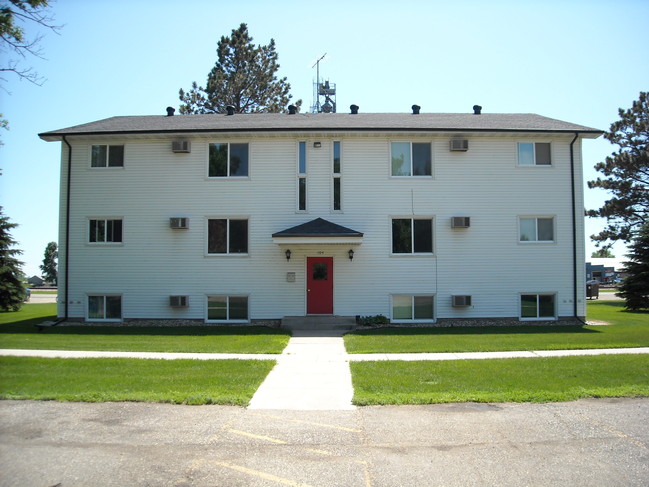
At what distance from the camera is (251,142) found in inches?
698

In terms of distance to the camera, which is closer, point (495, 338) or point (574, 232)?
point (495, 338)

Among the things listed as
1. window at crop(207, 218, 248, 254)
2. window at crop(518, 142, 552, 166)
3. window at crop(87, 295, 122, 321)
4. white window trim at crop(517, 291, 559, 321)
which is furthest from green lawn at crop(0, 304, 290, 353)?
window at crop(518, 142, 552, 166)

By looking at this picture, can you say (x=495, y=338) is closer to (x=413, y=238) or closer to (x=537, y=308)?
(x=537, y=308)

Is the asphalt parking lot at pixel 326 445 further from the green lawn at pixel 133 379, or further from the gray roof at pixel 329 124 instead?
the gray roof at pixel 329 124

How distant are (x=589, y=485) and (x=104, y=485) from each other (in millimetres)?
4701

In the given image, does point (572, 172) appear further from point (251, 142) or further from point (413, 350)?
point (251, 142)

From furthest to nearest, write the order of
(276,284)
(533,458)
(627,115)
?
(627,115) → (276,284) → (533,458)

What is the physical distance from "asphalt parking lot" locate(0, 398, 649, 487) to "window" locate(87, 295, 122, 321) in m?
10.9

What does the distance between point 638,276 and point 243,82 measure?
30.5m

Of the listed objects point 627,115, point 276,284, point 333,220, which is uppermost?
point 627,115

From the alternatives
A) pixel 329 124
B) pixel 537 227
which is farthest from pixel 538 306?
pixel 329 124

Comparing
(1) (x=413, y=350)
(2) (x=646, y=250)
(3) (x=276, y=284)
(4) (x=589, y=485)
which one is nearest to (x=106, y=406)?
(4) (x=589, y=485)

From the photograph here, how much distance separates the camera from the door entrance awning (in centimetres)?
1612

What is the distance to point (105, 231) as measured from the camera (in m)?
17.9
